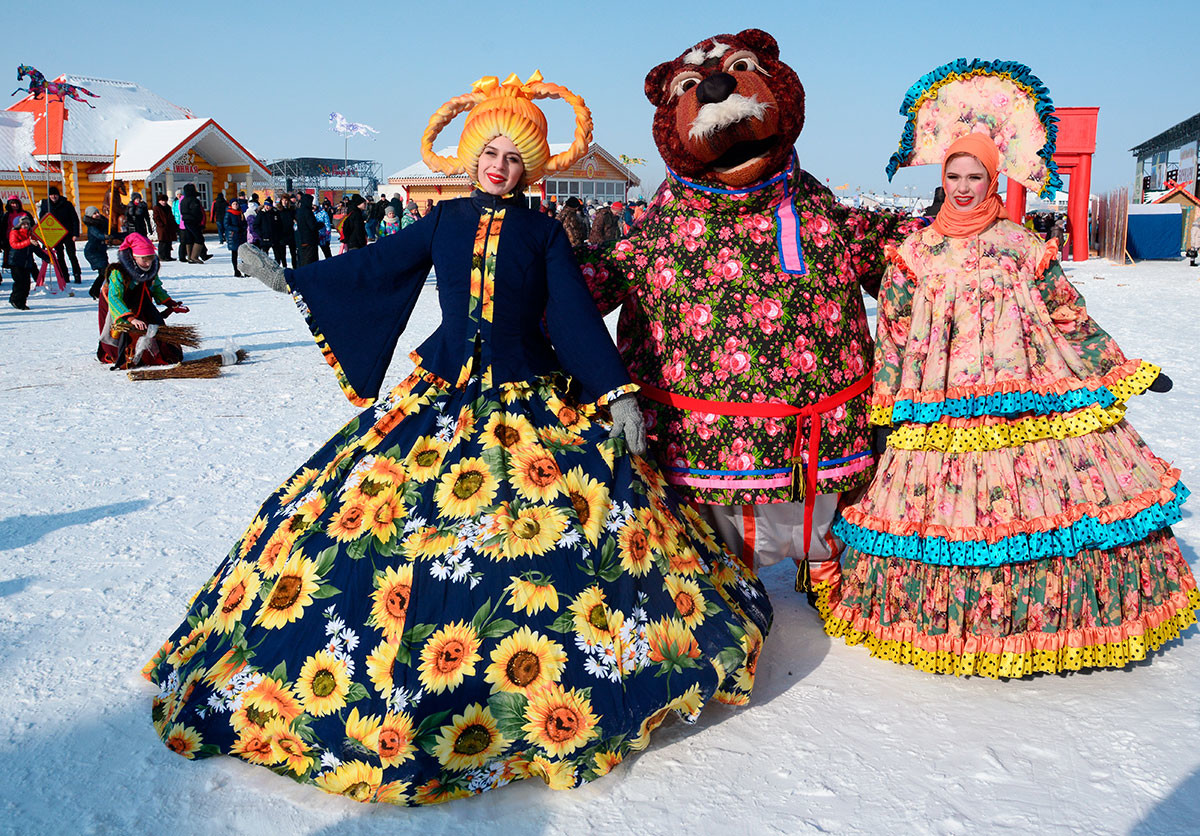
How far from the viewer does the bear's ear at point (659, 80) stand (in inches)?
114

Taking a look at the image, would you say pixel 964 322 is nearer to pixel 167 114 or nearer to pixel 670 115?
pixel 670 115

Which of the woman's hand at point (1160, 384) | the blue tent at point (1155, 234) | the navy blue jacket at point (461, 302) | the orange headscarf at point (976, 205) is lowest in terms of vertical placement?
the woman's hand at point (1160, 384)

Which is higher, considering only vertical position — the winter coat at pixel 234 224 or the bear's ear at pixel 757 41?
the winter coat at pixel 234 224

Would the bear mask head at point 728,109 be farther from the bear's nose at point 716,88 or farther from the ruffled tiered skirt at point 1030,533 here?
the ruffled tiered skirt at point 1030,533

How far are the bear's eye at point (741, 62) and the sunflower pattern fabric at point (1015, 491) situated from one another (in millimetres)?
780

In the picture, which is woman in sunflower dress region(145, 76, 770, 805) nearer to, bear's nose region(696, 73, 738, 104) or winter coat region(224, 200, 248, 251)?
bear's nose region(696, 73, 738, 104)

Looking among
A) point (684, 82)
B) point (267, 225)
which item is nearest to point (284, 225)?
point (267, 225)

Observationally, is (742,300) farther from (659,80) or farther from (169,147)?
(169,147)

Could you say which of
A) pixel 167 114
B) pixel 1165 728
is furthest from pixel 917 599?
pixel 167 114

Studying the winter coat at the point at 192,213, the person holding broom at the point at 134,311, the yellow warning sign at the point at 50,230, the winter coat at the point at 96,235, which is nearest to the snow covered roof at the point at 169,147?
the winter coat at the point at 192,213

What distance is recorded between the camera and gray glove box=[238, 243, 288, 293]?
8.86 feet

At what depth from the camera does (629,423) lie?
2.51 meters

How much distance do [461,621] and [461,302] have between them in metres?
0.88

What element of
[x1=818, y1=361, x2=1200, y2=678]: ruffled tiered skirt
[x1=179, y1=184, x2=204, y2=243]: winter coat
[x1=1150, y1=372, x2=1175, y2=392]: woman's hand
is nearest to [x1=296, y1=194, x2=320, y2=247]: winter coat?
[x1=179, y1=184, x2=204, y2=243]: winter coat
